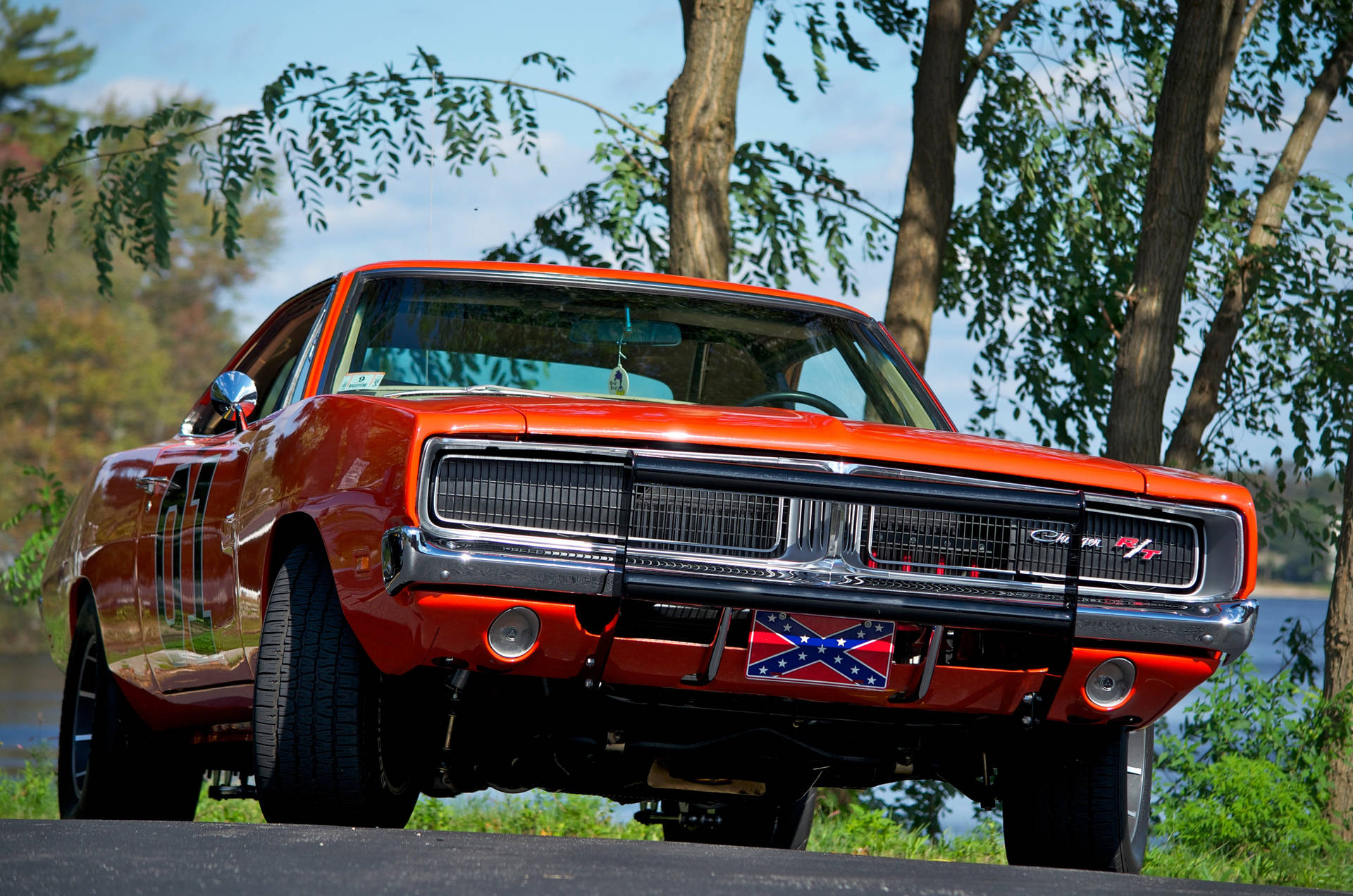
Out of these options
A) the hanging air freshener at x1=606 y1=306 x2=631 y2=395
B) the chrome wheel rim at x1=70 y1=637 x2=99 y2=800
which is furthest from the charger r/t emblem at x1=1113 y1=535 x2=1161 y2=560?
the chrome wheel rim at x1=70 y1=637 x2=99 y2=800

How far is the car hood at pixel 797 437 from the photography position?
3.67m

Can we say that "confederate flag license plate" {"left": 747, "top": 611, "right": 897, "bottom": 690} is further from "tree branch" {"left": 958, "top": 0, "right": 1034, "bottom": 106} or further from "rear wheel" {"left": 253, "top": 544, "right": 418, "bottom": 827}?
"tree branch" {"left": 958, "top": 0, "right": 1034, "bottom": 106}

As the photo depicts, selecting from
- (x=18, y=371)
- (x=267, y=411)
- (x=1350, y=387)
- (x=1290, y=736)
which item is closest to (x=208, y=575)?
(x=267, y=411)

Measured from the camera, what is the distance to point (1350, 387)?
12516mm

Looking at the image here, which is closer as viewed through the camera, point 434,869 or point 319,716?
point 434,869

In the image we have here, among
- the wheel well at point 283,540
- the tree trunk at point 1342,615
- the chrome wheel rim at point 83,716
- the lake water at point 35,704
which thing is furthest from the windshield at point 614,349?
the lake water at point 35,704

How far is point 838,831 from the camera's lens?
785 centimetres

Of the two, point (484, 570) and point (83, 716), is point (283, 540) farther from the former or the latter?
point (83, 716)

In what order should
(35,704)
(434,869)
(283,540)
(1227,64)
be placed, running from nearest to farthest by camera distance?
(434,869) → (283,540) → (1227,64) → (35,704)

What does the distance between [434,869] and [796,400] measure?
7.69 feet

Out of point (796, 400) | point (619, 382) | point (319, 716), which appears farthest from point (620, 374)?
point (319, 716)

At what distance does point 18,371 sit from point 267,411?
4799 cm

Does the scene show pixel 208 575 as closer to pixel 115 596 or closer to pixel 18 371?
pixel 115 596

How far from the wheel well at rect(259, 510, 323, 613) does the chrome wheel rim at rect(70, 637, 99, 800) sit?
1837mm
